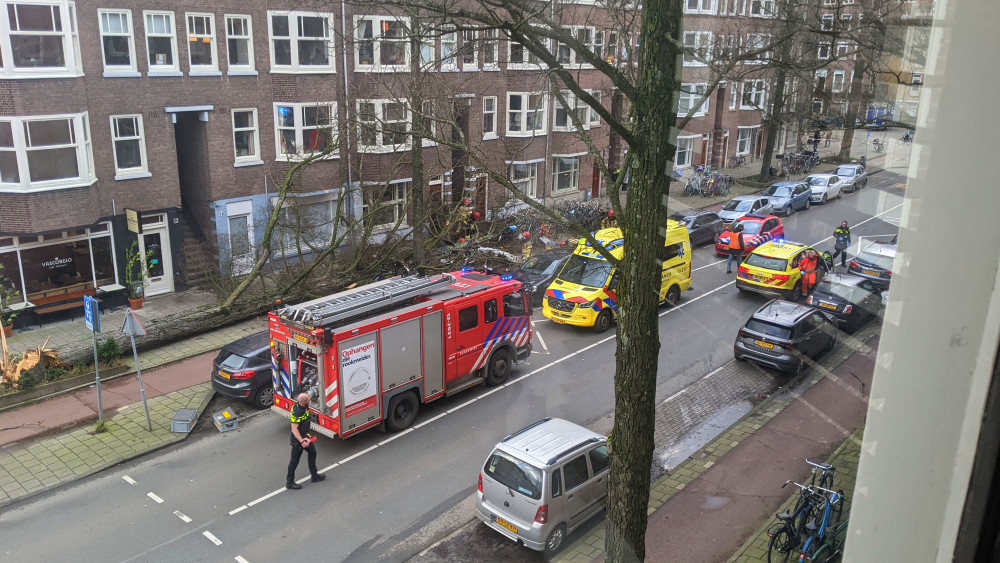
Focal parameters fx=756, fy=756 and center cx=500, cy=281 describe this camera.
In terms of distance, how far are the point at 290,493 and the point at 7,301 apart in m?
10.2

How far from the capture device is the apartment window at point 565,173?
109 feet

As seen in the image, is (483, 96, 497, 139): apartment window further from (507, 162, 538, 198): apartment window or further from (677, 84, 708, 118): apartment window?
(677, 84, 708, 118): apartment window

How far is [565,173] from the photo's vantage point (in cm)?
3366

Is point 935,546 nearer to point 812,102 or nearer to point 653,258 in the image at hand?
point 812,102

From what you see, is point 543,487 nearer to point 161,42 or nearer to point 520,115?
point 161,42

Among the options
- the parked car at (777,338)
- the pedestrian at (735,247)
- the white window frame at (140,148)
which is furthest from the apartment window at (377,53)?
the parked car at (777,338)

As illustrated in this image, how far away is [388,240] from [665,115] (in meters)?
15.4

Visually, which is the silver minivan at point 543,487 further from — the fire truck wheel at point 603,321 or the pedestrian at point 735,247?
the pedestrian at point 735,247

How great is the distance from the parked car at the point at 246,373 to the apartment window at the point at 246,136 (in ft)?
32.6

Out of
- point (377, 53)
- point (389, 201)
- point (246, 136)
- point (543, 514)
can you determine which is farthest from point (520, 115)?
point (543, 514)

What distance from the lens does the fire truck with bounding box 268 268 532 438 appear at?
12.6m

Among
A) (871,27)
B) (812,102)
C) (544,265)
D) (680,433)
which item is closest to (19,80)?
(544,265)

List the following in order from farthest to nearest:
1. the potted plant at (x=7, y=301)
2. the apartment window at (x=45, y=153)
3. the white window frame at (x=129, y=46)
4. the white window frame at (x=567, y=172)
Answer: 1. the white window frame at (x=567, y=172)
2. the white window frame at (x=129, y=46)
3. the apartment window at (x=45, y=153)
4. the potted plant at (x=7, y=301)

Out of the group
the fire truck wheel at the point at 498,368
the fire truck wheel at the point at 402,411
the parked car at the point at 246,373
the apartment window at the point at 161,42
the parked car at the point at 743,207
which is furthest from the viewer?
the parked car at the point at 743,207
